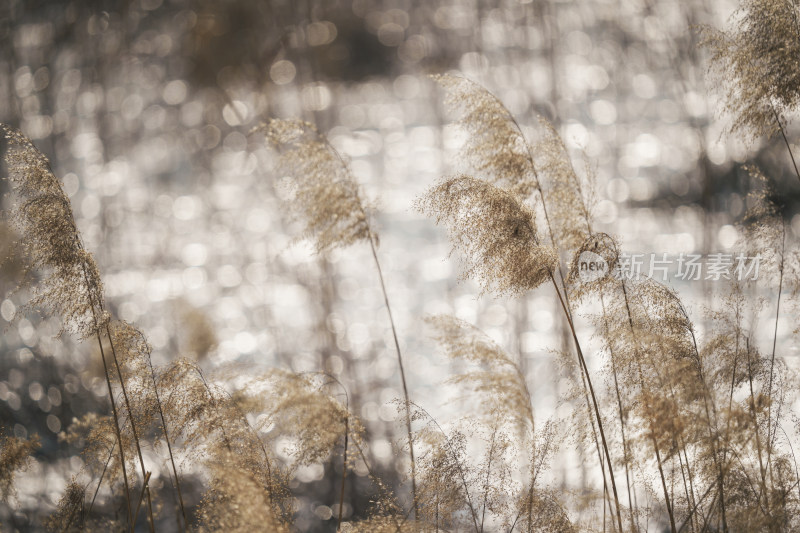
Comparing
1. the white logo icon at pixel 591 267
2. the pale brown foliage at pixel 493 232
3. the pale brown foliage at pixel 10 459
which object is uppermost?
the pale brown foliage at pixel 493 232

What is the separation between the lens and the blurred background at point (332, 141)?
4449 millimetres

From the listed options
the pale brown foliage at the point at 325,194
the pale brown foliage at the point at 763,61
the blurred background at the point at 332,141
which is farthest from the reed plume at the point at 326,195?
the blurred background at the point at 332,141

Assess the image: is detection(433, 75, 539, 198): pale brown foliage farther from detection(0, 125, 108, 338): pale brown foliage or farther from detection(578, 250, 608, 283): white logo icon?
detection(0, 125, 108, 338): pale brown foliage

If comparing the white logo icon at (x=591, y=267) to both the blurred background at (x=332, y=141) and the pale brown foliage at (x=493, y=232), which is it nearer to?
the pale brown foliage at (x=493, y=232)

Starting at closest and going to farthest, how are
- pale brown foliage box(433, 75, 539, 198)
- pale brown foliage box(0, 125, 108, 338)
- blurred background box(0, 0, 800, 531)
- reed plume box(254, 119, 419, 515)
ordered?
pale brown foliage box(0, 125, 108, 338) → pale brown foliage box(433, 75, 539, 198) → reed plume box(254, 119, 419, 515) → blurred background box(0, 0, 800, 531)

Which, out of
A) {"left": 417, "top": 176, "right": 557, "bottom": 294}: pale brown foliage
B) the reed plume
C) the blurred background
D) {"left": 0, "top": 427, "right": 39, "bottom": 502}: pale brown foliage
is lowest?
{"left": 0, "top": 427, "right": 39, "bottom": 502}: pale brown foliage

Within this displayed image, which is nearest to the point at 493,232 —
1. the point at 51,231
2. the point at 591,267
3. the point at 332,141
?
the point at 591,267

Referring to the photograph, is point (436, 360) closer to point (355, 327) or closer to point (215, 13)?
point (355, 327)

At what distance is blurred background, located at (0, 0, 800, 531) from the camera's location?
4.45m

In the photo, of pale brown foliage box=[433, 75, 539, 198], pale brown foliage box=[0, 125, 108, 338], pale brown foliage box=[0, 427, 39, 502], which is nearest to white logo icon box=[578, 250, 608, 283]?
pale brown foliage box=[433, 75, 539, 198]

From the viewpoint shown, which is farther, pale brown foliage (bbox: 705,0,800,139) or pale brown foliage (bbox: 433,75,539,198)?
pale brown foliage (bbox: 433,75,539,198)

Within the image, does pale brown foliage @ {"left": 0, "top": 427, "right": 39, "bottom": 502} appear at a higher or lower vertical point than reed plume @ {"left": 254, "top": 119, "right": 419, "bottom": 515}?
lower

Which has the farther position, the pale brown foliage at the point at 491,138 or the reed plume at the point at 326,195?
the reed plume at the point at 326,195

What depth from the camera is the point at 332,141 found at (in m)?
6.51
